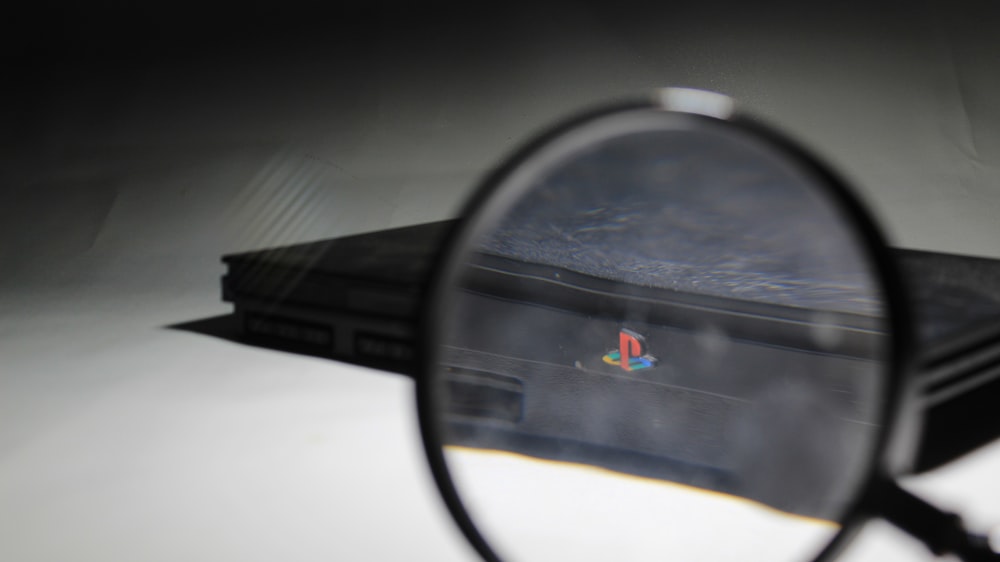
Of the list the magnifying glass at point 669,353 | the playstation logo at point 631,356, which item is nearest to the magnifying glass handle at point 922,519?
the magnifying glass at point 669,353

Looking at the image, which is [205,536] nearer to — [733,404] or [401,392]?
[401,392]

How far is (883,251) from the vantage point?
281 mm

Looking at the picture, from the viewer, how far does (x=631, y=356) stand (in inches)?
22.2

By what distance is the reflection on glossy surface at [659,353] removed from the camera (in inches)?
13.4

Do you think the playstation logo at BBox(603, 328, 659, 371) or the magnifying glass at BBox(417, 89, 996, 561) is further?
the playstation logo at BBox(603, 328, 659, 371)

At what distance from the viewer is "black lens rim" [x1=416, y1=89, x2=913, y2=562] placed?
283mm

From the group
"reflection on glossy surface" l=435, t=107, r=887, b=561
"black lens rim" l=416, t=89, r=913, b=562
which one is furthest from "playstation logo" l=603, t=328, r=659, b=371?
"black lens rim" l=416, t=89, r=913, b=562

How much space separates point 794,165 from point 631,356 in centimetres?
29

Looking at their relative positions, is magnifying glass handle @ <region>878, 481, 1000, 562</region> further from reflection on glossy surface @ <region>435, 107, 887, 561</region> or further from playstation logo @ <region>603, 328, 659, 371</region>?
playstation logo @ <region>603, 328, 659, 371</region>

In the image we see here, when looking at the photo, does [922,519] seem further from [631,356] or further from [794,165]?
[631,356]

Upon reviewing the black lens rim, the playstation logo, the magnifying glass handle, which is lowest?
the playstation logo

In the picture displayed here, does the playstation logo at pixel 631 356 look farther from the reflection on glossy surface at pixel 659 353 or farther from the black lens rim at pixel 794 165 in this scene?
the black lens rim at pixel 794 165

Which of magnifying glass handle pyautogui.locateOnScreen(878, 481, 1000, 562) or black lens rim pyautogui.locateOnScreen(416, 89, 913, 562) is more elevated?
black lens rim pyautogui.locateOnScreen(416, 89, 913, 562)

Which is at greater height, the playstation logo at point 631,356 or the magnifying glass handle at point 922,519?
the magnifying glass handle at point 922,519
